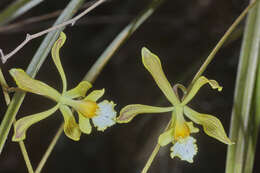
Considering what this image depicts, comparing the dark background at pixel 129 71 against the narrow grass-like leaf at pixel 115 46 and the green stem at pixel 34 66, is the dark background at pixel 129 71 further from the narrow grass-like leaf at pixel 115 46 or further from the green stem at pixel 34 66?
the green stem at pixel 34 66

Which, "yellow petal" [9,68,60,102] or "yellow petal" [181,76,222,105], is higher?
"yellow petal" [9,68,60,102]

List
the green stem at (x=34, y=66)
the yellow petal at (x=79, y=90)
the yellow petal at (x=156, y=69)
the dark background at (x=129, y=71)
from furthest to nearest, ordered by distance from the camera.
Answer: the dark background at (x=129, y=71) < the yellow petal at (x=79, y=90) < the yellow petal at (x=156, y=69) < the green stem at (x=34, y=66)

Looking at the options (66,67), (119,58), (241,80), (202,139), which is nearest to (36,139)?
(66,67)

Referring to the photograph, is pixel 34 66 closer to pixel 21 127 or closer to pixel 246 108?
pixel 21 127

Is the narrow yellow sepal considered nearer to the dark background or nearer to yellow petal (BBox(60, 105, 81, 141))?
yellow petal (BBox(60, 105, 81, 141))

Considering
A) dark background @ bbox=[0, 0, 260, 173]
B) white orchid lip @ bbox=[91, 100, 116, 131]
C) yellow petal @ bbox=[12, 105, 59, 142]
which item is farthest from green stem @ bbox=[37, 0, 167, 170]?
dark background @ bbox=[0, 0, 260, 173]

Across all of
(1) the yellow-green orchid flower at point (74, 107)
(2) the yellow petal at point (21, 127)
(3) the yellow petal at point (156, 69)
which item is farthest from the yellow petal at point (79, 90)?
(3) the yellow petal at point (156, 69)

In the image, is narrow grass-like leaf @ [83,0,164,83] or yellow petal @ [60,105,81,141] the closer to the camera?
yellow petal @ [60,105,81,141]

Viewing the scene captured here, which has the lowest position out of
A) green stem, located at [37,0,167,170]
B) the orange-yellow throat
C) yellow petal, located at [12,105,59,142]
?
the orange-yellow throat
